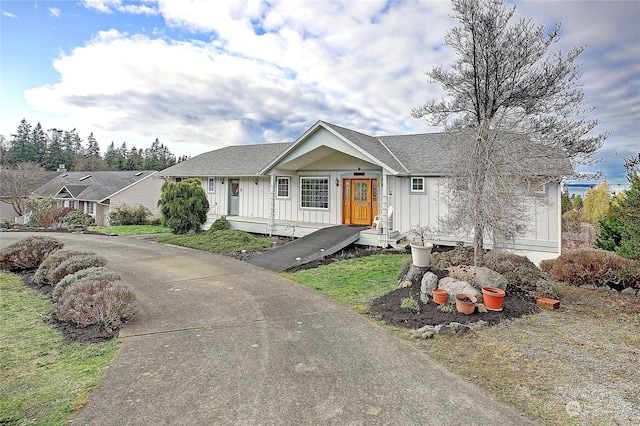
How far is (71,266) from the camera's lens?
703cm

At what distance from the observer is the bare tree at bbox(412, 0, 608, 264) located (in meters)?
6.96

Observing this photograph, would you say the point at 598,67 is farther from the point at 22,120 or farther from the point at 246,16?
the point at 22,120

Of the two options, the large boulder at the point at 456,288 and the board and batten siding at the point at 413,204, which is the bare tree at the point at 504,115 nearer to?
the large boulder at the point at 456,288

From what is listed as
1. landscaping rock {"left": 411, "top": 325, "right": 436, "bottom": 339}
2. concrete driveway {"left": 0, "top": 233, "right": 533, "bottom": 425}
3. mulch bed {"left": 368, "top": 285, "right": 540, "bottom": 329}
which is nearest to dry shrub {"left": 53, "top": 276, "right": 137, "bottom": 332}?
concrete driveway {"left": 0, "top": 233, "right": 533, "bottom": 425}

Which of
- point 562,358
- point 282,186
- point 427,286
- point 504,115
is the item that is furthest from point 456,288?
point 282,186

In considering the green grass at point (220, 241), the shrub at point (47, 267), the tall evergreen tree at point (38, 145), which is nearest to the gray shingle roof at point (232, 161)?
the green grass at point (220, 241)

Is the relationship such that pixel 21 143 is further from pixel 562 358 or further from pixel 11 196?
pixel 562 358

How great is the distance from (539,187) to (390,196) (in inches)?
257

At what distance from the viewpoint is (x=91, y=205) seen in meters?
28.8

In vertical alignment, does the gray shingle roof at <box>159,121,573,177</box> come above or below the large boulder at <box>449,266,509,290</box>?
above

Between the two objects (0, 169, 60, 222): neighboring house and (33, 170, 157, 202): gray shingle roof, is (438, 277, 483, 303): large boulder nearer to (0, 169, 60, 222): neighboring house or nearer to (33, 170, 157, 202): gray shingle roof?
(33, 170, 157, 202): gray shingle roof

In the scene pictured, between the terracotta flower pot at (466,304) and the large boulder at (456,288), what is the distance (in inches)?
7.2

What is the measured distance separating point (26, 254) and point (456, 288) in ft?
35.8

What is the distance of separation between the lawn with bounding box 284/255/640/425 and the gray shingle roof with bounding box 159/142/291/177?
1265 cm
